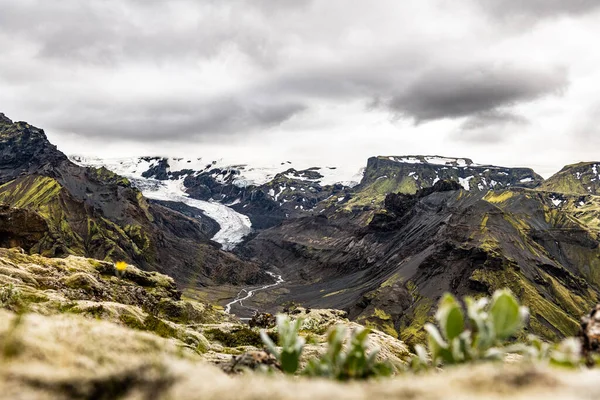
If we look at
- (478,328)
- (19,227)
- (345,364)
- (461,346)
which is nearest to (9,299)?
(345,364)

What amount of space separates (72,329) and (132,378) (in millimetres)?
2090

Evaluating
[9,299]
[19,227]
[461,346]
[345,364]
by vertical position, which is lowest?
[19,227]

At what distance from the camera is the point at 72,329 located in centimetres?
742

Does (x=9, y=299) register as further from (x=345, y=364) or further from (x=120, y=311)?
(x=345, y=364)

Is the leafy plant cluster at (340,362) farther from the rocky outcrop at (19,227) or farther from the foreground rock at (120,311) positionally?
the rocky outcrop at (19,227)

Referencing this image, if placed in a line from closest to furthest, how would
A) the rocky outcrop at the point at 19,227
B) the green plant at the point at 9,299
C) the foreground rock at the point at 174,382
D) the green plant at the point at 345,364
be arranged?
the foreground rock at the point at 174,382 < the green plant at the point at 345,364 < the green plant at the point at 9,299 < the rocky outcrop at the point at 19,227

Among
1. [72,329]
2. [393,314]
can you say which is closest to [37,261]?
[72,329]

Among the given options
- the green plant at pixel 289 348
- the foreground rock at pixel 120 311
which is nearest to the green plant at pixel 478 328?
the foreground rock at pixel 120 311

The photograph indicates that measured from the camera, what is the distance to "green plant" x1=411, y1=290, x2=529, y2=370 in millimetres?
6898

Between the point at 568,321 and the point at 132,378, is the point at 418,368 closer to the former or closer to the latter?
the point at 132,378

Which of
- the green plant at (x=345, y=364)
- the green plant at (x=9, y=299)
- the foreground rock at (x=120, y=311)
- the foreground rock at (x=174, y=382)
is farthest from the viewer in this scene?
the foreground rock at (x=120, y=311)

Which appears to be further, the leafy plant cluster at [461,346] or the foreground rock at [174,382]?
the leafy plant cluster at [461,346]

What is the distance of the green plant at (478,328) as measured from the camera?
22.6 feet

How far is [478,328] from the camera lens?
7328 millimetres
